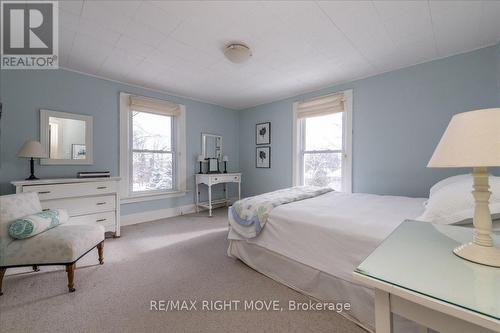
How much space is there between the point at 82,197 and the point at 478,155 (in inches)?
139

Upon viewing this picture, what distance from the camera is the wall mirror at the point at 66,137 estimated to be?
9.21 ft

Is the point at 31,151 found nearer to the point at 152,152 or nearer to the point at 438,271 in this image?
the point at 152,152

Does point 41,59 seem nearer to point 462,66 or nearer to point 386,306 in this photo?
point 386,306

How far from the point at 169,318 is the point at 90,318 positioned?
21.3 inches

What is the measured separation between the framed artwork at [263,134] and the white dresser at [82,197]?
9.38 feet

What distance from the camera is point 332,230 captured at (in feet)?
4.95

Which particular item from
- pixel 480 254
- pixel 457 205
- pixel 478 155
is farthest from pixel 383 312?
pixel 457 205

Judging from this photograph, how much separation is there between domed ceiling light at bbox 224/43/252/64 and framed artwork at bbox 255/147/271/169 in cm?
239

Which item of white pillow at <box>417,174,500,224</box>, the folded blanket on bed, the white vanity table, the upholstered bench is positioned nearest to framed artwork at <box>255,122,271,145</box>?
the white vanity table

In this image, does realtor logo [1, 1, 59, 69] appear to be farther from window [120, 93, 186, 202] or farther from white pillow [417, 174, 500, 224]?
white pillow [417, 174, 500, 224]

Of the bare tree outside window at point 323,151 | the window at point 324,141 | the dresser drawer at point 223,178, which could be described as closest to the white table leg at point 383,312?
the window at point 324,141

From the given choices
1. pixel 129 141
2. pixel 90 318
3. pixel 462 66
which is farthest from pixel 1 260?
pixel 462 66

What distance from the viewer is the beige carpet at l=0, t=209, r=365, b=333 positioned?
4.53 ft

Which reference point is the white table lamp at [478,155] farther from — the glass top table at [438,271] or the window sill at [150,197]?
the window sill at [150,197]
